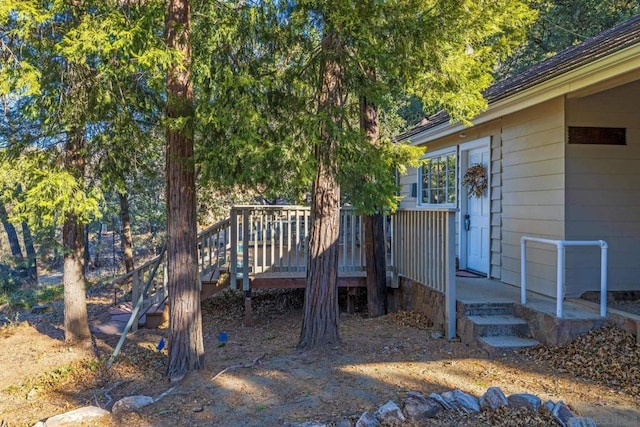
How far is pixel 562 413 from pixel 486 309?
2361 mm

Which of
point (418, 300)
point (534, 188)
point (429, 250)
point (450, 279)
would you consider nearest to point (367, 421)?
point (450, 279)

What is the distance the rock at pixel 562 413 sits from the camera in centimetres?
325

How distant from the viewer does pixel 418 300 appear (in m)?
6.95

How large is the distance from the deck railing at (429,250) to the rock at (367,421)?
2.64 m

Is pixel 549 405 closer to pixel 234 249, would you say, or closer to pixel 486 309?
pixel 486 309

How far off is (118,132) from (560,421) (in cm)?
538

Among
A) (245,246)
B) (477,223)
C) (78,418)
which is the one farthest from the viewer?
(477,223)

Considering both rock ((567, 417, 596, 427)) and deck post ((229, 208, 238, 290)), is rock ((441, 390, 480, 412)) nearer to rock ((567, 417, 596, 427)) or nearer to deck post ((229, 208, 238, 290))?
rock ((567, 417, 596, 427))

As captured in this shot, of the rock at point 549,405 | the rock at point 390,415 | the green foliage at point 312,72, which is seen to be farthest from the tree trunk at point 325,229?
the rock at point 549,405

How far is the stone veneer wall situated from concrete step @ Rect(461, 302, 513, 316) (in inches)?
17.2

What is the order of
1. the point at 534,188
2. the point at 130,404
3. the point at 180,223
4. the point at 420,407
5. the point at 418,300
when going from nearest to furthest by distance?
the point at 420,407, the point at 130,404, the point at 180,223, the point at 534,188, the point at 418,300

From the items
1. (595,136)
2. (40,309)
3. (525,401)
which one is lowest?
(40,309)

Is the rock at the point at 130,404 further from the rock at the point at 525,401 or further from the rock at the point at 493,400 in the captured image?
the rock at the point at 525,401

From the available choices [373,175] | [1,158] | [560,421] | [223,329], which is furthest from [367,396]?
[1,158]
